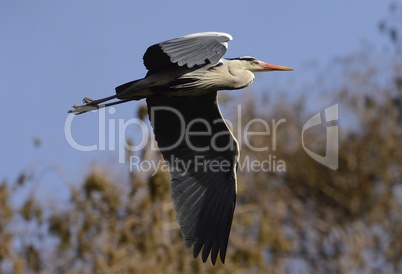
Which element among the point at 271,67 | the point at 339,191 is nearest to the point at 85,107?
the point at 271,67

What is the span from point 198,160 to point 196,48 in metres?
1.83

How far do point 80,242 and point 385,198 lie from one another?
10919 millimetres

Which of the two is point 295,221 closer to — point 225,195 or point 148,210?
point 148,210

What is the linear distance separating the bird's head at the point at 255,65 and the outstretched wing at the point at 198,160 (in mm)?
403

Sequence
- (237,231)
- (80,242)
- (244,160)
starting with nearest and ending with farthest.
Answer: (80,242)
(237,231)
(244,160)

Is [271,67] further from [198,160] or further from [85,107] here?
[85,107]

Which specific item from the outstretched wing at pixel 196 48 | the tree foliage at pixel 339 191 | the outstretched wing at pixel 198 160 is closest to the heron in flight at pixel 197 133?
the outstretched wing at pixel 198 160

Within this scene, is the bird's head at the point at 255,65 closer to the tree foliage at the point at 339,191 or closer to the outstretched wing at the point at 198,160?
the outstretched wing at the point at 198,160

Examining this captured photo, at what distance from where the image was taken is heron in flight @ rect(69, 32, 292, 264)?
893 centimetres

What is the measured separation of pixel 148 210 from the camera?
508 inches

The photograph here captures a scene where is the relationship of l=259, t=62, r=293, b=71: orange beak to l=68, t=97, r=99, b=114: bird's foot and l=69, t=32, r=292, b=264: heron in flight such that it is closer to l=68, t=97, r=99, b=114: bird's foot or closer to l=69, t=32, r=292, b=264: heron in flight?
l=69, t=32, r=292, b=264: heron in flight

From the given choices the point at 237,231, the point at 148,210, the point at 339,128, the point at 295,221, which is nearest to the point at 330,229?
the point at 295,221

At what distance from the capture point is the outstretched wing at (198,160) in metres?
9.19

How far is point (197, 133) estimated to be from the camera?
380 inches
